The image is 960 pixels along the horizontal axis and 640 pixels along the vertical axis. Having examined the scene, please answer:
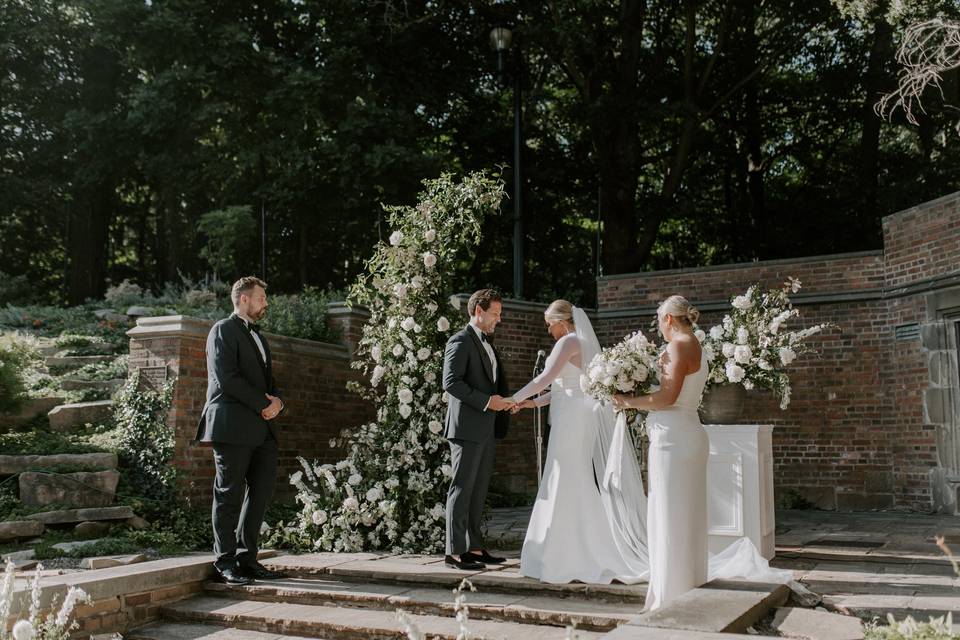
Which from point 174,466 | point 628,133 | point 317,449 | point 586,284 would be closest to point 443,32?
point 628,133

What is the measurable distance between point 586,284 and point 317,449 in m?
11.0

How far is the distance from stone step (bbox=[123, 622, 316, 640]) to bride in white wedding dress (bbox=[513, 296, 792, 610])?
179 cm

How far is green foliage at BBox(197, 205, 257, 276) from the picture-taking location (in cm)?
1522

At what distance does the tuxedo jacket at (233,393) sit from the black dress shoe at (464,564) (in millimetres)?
1590

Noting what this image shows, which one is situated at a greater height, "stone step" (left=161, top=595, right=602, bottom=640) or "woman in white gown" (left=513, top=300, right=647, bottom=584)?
"woman in white gown" (left=513, top=300, right=647, bottom=584)

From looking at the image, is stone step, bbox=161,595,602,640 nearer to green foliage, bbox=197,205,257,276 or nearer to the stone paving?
the stone paving

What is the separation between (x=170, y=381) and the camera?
8.12 meters

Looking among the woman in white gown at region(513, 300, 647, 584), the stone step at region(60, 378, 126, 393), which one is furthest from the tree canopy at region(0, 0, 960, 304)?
the woman in white gown at region(513, 300, 647, 584)

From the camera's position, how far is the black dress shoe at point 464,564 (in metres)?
6.00

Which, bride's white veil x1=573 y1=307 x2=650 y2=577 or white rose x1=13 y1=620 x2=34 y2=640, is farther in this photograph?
bride's white veil x1=573 y1=307 x2=650 y2=577

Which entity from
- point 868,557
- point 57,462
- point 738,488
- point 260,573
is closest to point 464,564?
point 260,573

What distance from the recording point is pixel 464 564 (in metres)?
6.01

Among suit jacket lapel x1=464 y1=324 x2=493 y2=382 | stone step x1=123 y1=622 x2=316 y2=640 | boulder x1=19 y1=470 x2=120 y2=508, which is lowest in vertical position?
stone step x1=123 y1=622 x2=316 y2=640

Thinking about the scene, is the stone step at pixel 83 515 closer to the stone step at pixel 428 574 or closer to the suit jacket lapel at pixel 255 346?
the stone step at pixel 428 574
